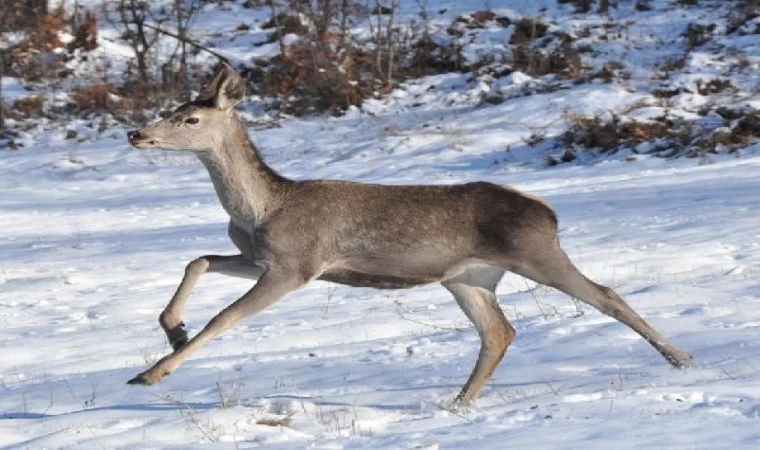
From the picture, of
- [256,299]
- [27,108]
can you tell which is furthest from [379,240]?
[27,108]

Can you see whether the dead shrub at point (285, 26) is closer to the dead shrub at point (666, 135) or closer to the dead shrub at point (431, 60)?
the dead shrub at point (431, 60)

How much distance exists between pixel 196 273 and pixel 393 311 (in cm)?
304

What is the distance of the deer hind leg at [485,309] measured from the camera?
6.57 meters

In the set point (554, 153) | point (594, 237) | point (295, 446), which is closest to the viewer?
point (295, 446)

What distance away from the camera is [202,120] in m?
6.63

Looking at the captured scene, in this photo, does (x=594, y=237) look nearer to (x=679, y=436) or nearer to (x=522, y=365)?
(x=522, y=365)

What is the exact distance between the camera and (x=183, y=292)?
6.39 meters

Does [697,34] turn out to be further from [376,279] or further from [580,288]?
[376,279]

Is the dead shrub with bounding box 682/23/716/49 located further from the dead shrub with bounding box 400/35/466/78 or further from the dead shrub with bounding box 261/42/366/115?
the dead shrub with bounding box 261/42/366/115

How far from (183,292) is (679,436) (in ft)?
9.19

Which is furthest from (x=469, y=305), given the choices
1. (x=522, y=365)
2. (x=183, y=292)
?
(x=183, y=292)

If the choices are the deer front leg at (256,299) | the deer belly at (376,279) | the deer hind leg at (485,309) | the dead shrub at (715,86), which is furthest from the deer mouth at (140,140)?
the dead shrub at (715,86)

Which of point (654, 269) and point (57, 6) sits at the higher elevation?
point (654, 269)

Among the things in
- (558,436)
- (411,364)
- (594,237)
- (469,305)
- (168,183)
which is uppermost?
(558,436)
